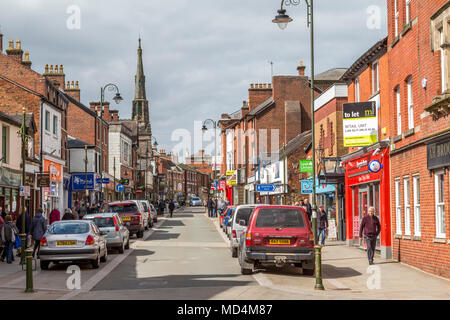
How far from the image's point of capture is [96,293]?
42.4ft

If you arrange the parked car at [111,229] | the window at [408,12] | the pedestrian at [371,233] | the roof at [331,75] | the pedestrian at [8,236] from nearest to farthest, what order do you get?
1. the pedestrian at [371,233]
2. the window at [408,12]
3. the pedestrian at [8,236]
4. the parked car at [111,229]
5. the roof at [331,75]

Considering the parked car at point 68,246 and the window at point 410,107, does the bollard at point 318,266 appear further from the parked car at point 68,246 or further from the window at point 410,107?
the window at point 410,107

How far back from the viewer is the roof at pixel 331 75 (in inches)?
2174

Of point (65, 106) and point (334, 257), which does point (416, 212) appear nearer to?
point (334, 257)

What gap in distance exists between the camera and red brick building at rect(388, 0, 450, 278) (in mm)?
15469

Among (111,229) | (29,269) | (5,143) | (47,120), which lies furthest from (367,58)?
(47,120)

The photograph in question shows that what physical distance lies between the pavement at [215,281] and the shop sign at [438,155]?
2.82 metres

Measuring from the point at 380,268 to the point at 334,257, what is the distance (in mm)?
3545

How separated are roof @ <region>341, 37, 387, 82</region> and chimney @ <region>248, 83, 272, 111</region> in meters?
39.5

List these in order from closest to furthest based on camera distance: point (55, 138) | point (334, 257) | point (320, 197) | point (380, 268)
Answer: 1. point (380, 268)
2. point (334, 257)
3. point (320, 197)
4. point (55, 138)

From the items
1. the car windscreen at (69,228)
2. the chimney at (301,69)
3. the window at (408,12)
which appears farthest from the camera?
the chimney at (301,69)

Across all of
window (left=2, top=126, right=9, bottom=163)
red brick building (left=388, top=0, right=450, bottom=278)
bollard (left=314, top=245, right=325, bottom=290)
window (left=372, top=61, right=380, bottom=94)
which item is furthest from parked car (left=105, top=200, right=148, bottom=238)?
bollard (left=314, top=245, right=325, bottom=290)

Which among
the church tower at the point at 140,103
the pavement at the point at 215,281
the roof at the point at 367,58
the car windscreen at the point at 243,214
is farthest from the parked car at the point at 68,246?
the church tower at the point at 140,103
